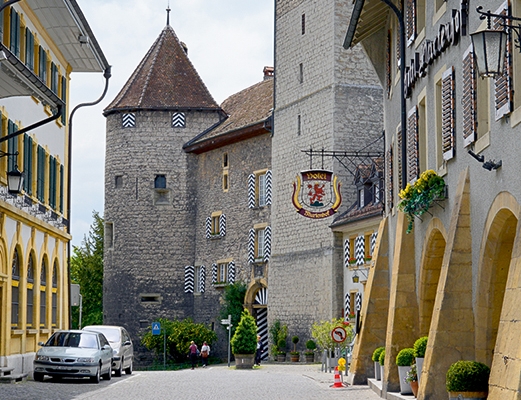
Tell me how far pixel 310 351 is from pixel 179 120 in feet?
57.7

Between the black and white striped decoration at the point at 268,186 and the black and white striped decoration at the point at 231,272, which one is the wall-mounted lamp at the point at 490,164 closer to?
the black and white striped decoration at the point at 268,186

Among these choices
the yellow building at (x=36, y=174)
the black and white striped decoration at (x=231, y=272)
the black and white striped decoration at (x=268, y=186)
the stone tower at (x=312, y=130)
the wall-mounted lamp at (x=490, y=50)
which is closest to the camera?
the wall-mounted lamp at (x=490, y=50)

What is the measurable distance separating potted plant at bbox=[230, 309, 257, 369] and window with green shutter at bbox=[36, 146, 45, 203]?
12624 millimetres

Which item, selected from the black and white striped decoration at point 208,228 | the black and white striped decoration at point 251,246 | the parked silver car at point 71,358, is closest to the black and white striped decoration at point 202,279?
the black and white striped decoration at point 208,228

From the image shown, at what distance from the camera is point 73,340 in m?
25.4

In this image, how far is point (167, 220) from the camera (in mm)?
57094

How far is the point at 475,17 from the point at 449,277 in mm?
3519

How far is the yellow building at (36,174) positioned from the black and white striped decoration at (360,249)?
12.7 m

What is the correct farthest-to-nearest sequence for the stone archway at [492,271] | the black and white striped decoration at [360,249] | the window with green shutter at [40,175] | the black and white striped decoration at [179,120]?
the black and white striped decoration at [179,120], the black and white striped decoration at [360,249], the window with green shutter at [40,175], the stone archway at [492,271]

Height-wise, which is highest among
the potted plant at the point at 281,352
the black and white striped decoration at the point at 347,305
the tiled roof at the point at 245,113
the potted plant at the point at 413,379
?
the tiled roof at the point at 245,113

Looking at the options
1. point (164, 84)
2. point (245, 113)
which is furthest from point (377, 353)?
point (164, 84)

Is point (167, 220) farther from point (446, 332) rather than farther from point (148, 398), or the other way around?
point (446, 332)

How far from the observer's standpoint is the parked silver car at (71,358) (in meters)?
24.3

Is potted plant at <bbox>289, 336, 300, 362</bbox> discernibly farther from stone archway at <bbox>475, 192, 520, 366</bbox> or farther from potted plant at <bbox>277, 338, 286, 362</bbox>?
stone archway at <bbox>475, 192, 520, 366</bbox>
